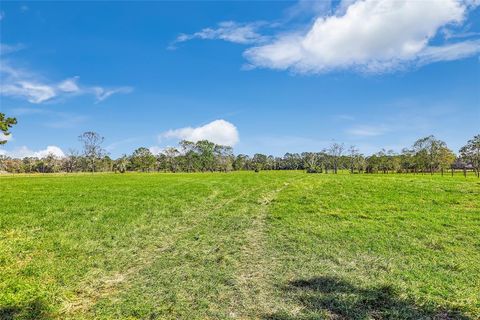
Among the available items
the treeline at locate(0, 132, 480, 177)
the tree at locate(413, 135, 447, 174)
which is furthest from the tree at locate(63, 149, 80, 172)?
the tree at locate(413, 135, 447, 174)

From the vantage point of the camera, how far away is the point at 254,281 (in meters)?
9.28

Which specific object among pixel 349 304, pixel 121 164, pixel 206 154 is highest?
pixel 206 154

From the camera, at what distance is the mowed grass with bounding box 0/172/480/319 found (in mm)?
7625

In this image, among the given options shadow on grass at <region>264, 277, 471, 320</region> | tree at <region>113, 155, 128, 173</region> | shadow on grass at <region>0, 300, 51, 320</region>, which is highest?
tree at <region>113, 155, 128, 173</region>

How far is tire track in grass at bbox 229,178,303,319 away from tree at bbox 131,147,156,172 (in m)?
168

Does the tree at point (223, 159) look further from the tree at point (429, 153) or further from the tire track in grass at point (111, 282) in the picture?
the tire track in grass at point (111, 282)

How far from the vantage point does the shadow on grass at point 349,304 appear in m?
7.18

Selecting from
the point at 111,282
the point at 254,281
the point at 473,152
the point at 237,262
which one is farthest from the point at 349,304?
the point at 473,152

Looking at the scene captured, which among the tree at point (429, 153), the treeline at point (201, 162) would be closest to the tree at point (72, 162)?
the treeline at point (201, 162)

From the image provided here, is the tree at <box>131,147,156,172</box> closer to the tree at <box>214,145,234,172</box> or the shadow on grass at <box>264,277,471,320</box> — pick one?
the tree at <box>214,145,234,172</box>

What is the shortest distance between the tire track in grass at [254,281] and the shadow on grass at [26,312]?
176 inches

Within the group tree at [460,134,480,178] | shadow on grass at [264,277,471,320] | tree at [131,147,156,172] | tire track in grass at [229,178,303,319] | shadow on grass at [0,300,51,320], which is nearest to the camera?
shadow on grass at [0,300,51,320]

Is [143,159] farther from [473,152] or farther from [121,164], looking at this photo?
[473,152]

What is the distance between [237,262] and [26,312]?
625cm
